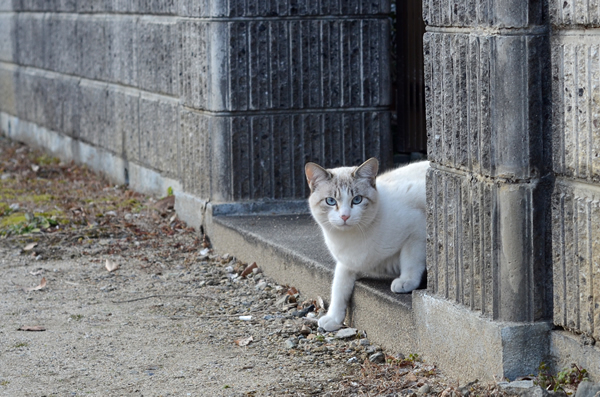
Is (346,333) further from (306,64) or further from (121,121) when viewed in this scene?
(121,121)

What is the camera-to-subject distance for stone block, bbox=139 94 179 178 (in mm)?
6930

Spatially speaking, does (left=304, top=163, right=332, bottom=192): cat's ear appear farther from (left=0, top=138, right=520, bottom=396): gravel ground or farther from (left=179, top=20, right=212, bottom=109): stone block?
(left=179, top=20, right=212, bottom=109): stone block

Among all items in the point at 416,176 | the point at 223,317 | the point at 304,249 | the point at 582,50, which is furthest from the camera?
the point at 304,249

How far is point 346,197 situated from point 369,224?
0.18 m

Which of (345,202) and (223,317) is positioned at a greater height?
(345,202)

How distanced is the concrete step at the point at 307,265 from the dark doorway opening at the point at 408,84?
99cm

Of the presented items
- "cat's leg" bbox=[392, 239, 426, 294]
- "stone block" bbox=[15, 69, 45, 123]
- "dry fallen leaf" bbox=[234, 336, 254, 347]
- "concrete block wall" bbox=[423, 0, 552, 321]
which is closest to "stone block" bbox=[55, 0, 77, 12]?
"stone block" bbox=[15, 69, 45, 123]

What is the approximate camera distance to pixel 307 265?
479 cm

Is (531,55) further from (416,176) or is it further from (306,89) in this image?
(306,89)

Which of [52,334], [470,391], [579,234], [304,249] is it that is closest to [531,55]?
[579,234]

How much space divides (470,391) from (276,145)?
118 inches

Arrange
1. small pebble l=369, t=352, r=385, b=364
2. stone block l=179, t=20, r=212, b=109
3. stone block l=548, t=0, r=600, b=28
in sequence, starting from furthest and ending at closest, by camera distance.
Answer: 1. stone block l=179, t=20, r=212, b=109
2. small pebble l=369, t=352, r=385, b=364
3. stone block l=548, t=0, r=600, b=28

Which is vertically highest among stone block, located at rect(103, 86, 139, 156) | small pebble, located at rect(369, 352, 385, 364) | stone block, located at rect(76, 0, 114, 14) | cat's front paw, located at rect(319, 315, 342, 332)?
stone block, located at rect(76, 0, 114, 14)

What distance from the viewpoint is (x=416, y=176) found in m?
4.37
